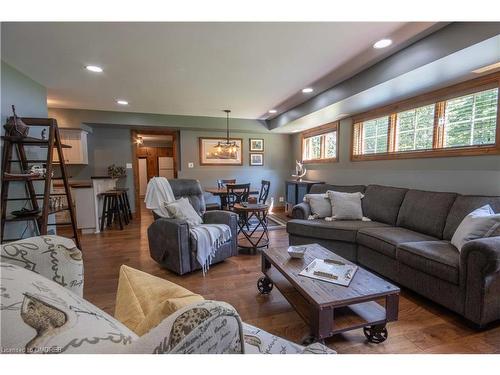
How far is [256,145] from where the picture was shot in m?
6.23

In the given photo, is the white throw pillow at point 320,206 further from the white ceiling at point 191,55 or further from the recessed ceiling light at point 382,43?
the recessed ceiling light at point 382,43

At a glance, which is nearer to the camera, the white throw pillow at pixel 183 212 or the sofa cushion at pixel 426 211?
the sofa cushion at pixel 426 211

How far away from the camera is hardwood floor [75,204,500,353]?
5.09ft

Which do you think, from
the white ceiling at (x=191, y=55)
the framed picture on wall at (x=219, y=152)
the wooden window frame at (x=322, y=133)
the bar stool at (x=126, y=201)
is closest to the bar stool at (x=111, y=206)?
the bar stool at (x=126, y=201)

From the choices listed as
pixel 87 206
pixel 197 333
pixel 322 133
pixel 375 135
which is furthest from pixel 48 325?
pixel 322 133

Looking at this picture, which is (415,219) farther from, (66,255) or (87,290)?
(87,290)

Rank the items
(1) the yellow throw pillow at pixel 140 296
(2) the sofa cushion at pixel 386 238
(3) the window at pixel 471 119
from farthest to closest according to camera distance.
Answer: (3) the window at pixel 471 119 < (2) the sofa cushion at pixel 386 238 < (1) the yellow throw pillow at pixel 140 296

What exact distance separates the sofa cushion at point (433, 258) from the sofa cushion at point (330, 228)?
2.03ft

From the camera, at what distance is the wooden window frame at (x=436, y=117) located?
2.38 meters

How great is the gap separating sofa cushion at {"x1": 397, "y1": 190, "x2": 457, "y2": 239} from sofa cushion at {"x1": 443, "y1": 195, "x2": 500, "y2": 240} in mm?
61

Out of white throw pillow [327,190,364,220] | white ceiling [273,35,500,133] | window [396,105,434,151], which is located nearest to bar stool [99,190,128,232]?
white throw pillow [327,190,364,220]

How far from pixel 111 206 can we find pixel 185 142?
6.87ft

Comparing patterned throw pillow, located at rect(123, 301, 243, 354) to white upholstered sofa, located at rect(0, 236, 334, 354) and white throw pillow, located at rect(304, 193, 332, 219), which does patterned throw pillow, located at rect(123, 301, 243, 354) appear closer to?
white upholstered sofa, located at rect(0, 236, 334, 354)
